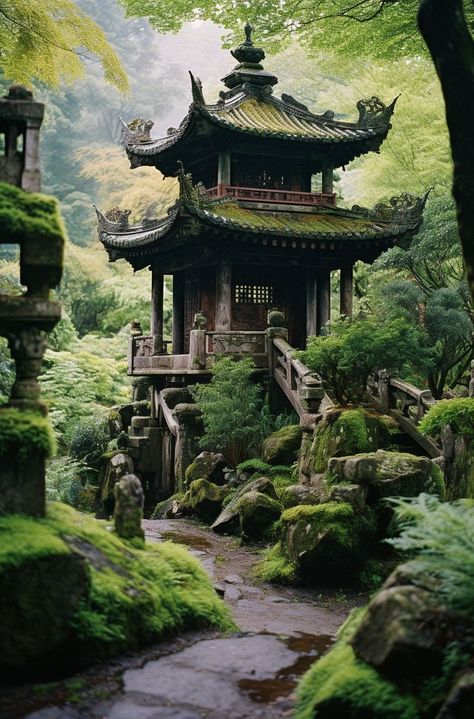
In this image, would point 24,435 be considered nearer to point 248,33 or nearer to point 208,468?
point 208,468

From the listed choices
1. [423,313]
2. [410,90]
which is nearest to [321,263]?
[423,313]

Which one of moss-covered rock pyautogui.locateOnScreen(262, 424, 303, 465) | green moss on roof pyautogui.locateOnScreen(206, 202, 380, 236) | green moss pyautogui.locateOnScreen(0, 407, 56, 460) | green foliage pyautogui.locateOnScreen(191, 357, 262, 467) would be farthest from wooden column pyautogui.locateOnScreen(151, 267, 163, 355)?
green moss pyautogui.locateOnScreen(0, 407, 56, 460)

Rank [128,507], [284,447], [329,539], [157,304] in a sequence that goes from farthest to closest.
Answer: [157,304] < [284,447] < [329,539] < [128,507]

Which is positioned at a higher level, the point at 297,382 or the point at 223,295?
the point at 223,295

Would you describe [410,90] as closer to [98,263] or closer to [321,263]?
[321,263]

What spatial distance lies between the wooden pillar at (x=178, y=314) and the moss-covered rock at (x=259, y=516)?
32.4 feet

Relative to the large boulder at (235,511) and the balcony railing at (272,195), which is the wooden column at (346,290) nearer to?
the balcony railing at (272,195)

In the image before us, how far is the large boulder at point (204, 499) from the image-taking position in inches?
613

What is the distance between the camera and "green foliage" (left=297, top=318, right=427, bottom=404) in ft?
45.9

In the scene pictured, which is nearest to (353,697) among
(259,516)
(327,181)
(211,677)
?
(211,677)

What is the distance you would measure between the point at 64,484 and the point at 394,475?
11135 millimetres

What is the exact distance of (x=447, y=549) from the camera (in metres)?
5.10

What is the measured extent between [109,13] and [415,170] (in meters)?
41.4

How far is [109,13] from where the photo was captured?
62469mm
